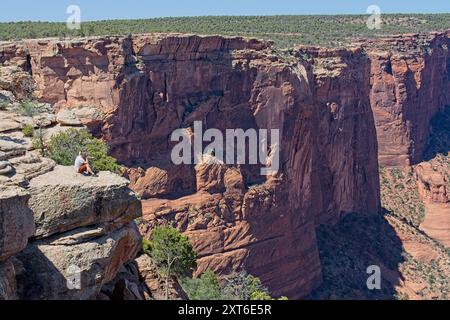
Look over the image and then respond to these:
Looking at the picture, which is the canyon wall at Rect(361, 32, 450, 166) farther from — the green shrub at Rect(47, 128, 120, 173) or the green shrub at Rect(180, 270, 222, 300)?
the green shrub at Rect(47, 128, 120, 173)

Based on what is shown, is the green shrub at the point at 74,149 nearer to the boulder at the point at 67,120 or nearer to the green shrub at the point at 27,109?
the boulder at the point at 67,120

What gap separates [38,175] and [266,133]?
24979mm

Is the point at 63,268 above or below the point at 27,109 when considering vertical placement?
below

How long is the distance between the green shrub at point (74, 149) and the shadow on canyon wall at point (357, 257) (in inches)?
927

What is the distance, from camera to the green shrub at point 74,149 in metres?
17.3

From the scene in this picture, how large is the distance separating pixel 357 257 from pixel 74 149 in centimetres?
3238

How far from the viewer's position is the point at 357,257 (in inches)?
1853

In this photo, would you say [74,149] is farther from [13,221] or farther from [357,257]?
[357,257]

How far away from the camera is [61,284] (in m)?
13.8

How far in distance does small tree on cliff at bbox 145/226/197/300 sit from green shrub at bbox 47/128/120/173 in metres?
2.44

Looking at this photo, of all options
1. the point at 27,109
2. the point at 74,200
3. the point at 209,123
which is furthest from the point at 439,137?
the point at 74,200

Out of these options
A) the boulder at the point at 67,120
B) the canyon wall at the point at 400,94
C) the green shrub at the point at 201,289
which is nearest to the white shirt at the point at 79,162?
the boulder at the point at 67,120

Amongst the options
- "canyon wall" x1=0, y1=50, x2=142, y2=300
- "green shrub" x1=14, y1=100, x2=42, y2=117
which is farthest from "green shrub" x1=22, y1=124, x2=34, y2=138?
"canyon wall" x1=0, y1=50, x2=142, y2=300
